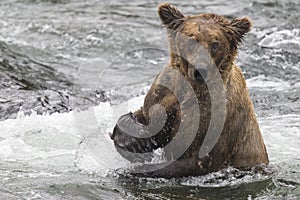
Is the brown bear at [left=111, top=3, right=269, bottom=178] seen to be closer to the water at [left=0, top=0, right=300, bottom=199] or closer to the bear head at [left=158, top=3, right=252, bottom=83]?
the bear head at [left=158, top=3, right=252, bottom=83]

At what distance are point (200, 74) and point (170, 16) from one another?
0.66 meters

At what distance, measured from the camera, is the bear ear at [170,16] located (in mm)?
5742

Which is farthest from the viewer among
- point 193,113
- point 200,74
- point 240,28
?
point 193,113

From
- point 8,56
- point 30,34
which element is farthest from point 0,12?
point 8,56

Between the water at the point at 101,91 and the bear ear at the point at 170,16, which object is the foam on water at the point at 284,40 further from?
the bear ear at the point at 170,16

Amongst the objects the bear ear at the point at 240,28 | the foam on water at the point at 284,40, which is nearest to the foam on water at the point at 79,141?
the bear ear at the point at 240,28

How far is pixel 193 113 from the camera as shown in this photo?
5871 millimetres

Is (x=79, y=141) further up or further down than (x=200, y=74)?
further down

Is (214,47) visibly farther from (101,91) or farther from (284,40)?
(284,40)

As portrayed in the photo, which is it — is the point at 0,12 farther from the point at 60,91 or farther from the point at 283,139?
the point at 283,139

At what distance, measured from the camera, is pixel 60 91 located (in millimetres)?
9289

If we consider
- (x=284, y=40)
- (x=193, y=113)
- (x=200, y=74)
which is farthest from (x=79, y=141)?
(x=284, y=40)

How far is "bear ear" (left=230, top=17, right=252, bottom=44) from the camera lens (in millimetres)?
5707

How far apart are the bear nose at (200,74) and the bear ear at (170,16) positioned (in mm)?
500
